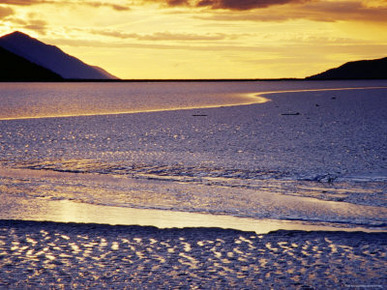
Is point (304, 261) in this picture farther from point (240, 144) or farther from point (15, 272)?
point (240, 144)

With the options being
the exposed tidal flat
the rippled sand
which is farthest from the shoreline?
the rippled sand

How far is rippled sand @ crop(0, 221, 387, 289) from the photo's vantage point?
5.83 m

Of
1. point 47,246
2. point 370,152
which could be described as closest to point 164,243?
point 47,246

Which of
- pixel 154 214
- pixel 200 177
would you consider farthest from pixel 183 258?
pixel 200 177

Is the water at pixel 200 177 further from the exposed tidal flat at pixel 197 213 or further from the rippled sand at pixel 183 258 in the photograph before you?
the rippled sand at pixel 183 258

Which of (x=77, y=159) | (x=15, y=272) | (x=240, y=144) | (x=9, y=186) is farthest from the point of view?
(x=240, y=144)

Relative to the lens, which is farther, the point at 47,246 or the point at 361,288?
the point at 47,246

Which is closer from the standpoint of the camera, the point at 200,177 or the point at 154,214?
the point at 154,214

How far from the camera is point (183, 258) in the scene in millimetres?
6613

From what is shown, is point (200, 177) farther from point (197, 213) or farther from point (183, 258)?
point (183, 258)

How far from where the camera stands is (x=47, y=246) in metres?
7.12

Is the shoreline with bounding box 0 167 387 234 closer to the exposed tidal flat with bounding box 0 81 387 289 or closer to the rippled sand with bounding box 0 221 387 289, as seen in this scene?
the exposed tidal flat with bounding box 0 81 387 289

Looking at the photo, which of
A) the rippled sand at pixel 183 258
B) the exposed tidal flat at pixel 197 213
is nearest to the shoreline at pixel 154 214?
the exposed tidal flat at pixel 197 213

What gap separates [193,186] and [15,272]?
5.92 m
